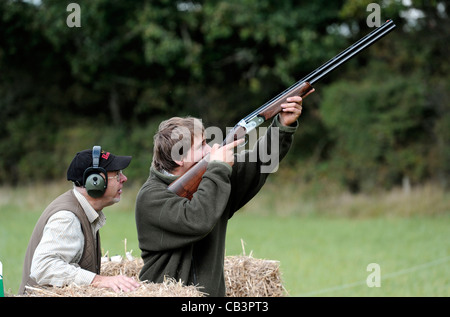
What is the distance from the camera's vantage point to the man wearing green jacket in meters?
4.25

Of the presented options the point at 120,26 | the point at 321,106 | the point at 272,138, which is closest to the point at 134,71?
the point at 120,26

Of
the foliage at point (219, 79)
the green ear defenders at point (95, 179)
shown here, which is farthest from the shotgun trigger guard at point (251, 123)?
the foliage at point (219, 79)

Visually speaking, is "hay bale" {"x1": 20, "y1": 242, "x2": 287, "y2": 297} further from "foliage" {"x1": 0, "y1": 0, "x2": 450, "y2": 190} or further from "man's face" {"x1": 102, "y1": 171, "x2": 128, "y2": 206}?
"foliage" {"x1": 0, "y1": 0, "x2": 450, "y2": 190}

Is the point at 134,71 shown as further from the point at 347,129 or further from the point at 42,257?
the point at 42,257

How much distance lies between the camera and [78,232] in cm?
466

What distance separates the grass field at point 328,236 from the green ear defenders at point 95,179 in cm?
569

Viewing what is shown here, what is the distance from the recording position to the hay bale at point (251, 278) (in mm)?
5618

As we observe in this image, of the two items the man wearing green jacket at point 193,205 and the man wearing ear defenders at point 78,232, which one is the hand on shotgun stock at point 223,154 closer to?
the man wearing green jacket at point 193,205

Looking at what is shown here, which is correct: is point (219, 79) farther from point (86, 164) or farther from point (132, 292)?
point (132, 292)

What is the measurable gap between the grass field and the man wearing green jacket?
5535 millimetres

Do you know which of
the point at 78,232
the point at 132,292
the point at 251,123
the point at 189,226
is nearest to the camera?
the point at 132,292

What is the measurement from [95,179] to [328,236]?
12.5 metres

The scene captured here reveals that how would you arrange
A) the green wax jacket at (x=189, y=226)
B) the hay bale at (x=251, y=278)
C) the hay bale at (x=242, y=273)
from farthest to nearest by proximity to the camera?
the hay bale at (x=251, y=278)
the hay bale at (x=242, y=273)
the green wax jacket at (x=189, y=226)

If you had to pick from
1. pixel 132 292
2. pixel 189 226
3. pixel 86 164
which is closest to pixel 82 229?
pixel 86 164
